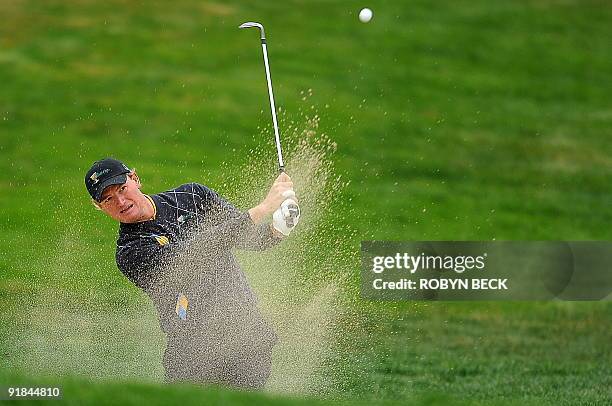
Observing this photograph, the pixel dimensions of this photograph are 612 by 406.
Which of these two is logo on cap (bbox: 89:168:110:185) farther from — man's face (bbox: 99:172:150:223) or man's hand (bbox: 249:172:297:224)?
man's hand (bbox: 249:172:297:224)

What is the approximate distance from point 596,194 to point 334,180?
3140mm

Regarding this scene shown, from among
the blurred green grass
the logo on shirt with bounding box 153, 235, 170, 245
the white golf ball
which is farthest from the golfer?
the white golf ball

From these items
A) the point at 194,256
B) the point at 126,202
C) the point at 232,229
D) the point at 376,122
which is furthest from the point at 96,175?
the point at 376,122

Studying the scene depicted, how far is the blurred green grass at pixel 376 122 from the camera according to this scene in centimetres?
930

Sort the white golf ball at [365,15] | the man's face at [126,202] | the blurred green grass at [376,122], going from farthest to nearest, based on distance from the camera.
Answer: the white golf ball at [365,15], the blurred green grass at [376,122], the man's face at [126,202]

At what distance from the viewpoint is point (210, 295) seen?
6.80 m

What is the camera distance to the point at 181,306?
6707 mm

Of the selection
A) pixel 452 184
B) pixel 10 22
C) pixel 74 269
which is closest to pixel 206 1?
pixel 10 22

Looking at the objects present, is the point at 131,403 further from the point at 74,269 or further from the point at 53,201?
the point at 53,201

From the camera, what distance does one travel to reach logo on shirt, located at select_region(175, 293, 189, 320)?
6.70 meters

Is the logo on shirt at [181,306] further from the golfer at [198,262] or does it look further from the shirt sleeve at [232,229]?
the shirt sleeve at [232,229]

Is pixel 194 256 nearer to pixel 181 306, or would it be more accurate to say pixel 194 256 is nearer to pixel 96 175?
pixel 181 306

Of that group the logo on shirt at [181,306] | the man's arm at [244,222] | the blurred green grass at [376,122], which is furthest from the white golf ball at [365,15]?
the logo on shirt at [181,306]

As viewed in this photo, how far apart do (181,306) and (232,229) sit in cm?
56
